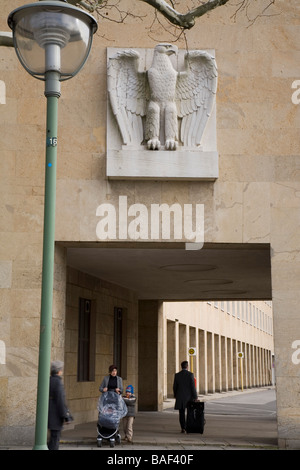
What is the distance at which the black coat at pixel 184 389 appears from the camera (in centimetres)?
1661

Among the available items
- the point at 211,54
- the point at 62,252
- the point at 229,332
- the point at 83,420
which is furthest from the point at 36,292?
the point at 229,332

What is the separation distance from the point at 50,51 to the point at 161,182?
6853 millimetres

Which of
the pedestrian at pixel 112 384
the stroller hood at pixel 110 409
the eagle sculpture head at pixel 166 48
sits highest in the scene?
the eagle sculpture head at pixel 166 48

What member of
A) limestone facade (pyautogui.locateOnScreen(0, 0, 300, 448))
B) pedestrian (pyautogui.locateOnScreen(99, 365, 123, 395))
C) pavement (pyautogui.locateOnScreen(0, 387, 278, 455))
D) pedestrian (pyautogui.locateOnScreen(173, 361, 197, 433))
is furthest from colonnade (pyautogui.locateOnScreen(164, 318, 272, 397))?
limestone facade (pyautogui.locateOnScreen(0, 0, 300, 448))

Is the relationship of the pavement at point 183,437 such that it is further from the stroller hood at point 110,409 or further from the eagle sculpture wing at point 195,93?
the eagle sculpture wing at point 195,93

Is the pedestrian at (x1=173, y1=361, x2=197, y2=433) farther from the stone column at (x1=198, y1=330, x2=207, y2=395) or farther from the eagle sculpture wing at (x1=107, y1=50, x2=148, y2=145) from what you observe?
the stone column at (x1=198, y1=330, x2=207, y2=395)

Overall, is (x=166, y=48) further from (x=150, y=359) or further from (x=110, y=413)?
(x=150, y=359)

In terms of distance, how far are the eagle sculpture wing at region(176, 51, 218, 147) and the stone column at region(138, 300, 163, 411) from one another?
41.7 ft

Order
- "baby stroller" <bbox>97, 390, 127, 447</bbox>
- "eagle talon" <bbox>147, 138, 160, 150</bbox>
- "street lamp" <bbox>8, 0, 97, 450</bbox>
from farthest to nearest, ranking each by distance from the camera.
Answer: "eagle talon" <bbox>147, 138, 160, 150</bbox> → "baby stroller" <bbox>97, 390, 127, 447</bbox> → "street lamp" <bbox>8, 0, 97, 450</bbox>

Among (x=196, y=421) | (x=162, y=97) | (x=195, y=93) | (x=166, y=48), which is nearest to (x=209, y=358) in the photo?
(x=196, y=421)

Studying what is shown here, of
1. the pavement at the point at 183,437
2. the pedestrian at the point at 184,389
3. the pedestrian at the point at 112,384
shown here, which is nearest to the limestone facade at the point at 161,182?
the pedestrian at the point at 112,384

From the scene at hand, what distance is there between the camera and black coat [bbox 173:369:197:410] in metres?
16.6

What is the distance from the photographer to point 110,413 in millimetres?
13367

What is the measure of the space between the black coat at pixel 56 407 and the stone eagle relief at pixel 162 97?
5.23 meters
